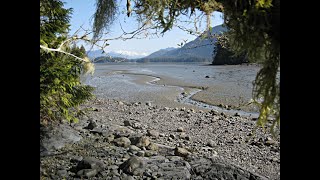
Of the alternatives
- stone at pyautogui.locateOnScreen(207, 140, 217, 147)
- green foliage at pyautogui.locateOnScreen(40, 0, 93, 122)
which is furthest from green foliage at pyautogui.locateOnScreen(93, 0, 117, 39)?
stone at pyautogui.locateOnScreen(207, 140, 217, 147)

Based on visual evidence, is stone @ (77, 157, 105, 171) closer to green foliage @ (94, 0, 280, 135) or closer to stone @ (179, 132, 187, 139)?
stone @ (179, 132, 187, 139)

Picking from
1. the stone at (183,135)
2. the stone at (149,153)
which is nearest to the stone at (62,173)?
the stone at (149,153)

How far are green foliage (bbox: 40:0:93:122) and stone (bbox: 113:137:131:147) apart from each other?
2020mm

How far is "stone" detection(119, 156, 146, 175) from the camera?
217 inches

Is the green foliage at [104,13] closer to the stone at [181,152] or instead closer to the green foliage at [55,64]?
the green foliage at [55,64]

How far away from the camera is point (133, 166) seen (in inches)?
221

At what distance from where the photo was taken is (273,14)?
0.81 meters

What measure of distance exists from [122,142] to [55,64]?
3.37m

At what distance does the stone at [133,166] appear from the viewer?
5.52 m

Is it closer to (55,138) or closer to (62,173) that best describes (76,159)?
(62,173)

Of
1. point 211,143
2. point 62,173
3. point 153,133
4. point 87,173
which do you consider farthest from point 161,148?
point 62,173
